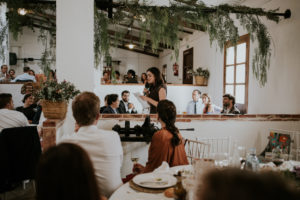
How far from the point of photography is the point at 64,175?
2.34 feet

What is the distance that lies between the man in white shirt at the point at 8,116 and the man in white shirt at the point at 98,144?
1590mm

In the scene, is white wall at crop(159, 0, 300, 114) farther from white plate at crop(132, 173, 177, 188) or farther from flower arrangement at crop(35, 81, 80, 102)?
white plate at crop(132, 173, 177, 188)

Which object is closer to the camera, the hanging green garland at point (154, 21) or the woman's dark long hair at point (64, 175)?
the woman's dark long hair at point (64, 175)

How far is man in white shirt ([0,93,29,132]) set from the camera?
278 cm

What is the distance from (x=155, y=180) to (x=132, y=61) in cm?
1336

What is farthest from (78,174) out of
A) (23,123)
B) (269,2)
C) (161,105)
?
(269,2)

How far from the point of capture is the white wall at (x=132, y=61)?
14.5 meters

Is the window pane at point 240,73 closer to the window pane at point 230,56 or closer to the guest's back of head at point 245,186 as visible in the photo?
the window pane at point 230,56


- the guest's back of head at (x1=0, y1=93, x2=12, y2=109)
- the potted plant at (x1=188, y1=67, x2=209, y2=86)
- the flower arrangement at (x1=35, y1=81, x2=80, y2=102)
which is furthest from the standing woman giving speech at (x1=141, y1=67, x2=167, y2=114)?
the potted plant at (x1=188, y1=67, x2=209, y2=86)

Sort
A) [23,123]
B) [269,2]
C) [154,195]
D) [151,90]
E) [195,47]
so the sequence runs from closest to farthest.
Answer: [154,195] → [23,123] → [151,90] → [269,2] → [195,47]

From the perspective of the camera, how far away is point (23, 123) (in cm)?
291

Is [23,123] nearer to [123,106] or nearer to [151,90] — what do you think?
[151,90]

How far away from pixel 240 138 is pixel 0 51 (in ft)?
Result: 11.7

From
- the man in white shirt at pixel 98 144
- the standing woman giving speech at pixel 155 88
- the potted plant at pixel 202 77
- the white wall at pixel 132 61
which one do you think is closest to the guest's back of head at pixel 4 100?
the standing woman giving speech at pixel 155 88
